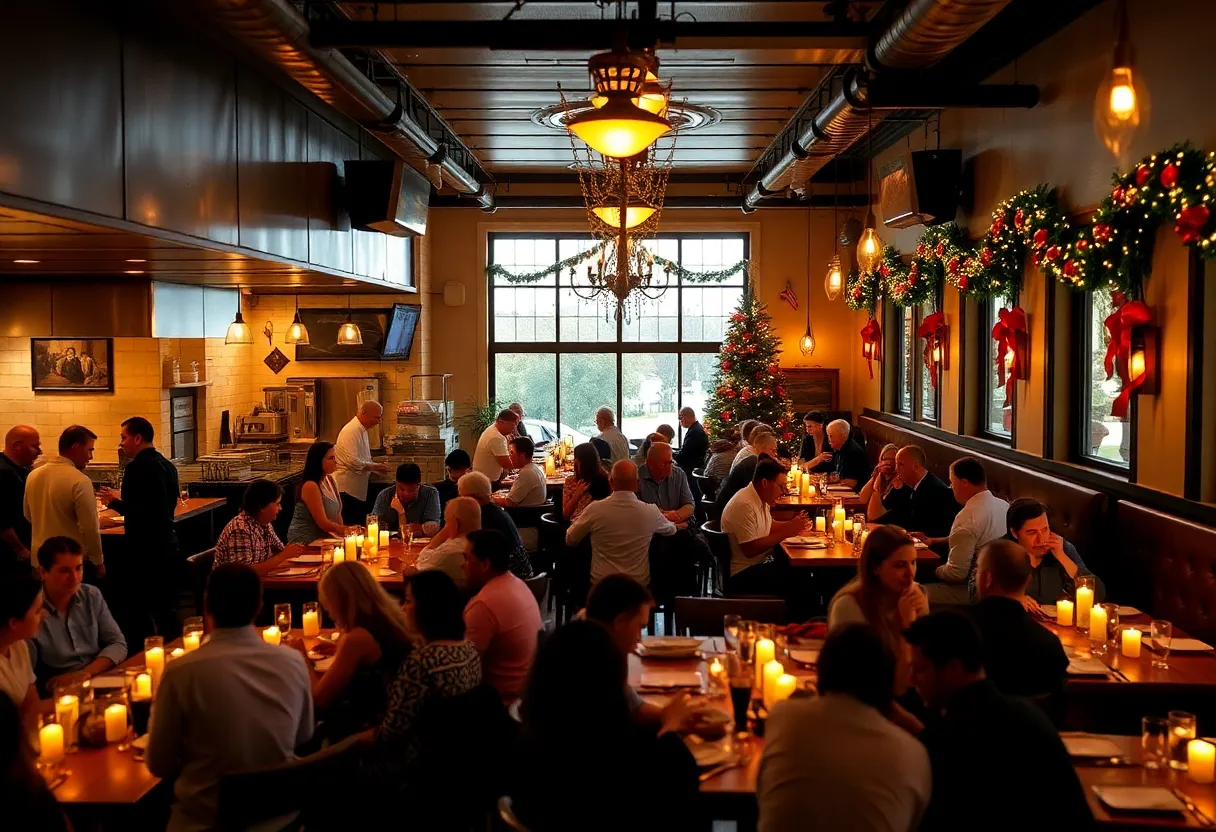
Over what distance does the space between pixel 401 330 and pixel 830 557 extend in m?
9.03

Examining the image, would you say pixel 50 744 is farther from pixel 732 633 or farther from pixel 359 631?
pixel 732 633

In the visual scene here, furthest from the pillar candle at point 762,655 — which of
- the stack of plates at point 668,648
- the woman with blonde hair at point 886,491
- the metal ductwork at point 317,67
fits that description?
the woman with blonde hair at point 886,491

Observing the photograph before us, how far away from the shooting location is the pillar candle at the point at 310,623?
514cm

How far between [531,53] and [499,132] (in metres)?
3.55

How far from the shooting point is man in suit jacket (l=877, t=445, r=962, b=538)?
316 inches

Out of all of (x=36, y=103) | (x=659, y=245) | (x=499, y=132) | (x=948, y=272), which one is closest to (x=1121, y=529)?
(x=948, y=272)

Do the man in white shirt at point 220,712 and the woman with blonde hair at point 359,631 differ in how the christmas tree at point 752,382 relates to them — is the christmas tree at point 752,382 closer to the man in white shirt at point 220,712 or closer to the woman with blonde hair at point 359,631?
the woman with blonde hair at point 359,631

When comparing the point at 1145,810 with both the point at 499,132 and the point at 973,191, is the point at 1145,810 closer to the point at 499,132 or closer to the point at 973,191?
the point at 973,191

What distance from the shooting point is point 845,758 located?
289 cm

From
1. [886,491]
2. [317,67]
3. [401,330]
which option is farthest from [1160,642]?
[401,330]

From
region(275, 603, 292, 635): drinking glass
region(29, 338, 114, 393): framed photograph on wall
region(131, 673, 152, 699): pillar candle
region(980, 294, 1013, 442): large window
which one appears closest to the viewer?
region(131, 673, 152, 699): pillar candle

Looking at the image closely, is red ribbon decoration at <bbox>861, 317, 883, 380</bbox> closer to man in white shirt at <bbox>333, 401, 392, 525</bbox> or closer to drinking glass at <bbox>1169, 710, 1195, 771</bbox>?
man in white shirt at <bbox>333, 401, 392, 525</bbox>

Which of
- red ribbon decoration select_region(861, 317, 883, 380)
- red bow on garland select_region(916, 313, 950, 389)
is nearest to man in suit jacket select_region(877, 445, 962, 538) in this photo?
red bow on garland select_region(916, 313, 950, 389)

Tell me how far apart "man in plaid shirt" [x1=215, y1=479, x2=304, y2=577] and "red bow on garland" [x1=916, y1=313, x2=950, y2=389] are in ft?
23.5
